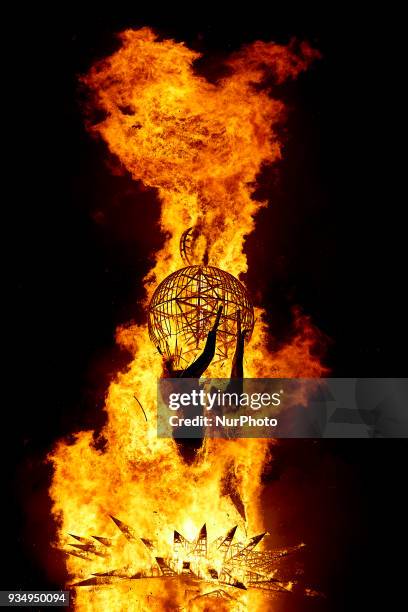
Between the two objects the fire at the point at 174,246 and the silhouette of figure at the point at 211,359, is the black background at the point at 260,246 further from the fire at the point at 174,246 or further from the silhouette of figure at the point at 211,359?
the silhouette of figure at the point at 211,359

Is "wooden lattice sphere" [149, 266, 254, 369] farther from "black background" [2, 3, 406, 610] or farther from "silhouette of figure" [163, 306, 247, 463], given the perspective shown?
"black background" [2, 3, 406, 610]

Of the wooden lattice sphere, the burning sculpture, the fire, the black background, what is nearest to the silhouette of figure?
the wooden lattice sphere

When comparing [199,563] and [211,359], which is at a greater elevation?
[211,359]

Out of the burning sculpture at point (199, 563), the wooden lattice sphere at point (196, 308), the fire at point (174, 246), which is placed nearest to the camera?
the wooden lattice sphere at point (196, 308)

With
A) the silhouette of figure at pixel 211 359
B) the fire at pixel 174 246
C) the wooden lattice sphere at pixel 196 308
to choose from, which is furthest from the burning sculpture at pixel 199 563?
the wooden lattice sphere at pixel 196 308

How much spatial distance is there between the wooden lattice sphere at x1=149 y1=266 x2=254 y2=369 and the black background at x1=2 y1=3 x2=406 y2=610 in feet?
5.28

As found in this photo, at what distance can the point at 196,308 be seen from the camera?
20.0ft

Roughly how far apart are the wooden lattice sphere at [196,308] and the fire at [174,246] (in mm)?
1381

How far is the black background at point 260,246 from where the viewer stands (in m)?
7.24

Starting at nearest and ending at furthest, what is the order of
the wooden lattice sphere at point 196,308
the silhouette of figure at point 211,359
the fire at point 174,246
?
the silhouette of figure at point 211,359
the wooden lattice sphere at point 196,308
the fire at point 174,246

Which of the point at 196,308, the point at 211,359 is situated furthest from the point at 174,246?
the point at 211,359

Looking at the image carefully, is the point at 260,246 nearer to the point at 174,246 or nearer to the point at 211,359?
the point at 174,246

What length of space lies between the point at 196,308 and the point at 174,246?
1868 mm

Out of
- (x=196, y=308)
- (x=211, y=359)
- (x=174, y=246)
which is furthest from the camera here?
(x=174, y=246)
